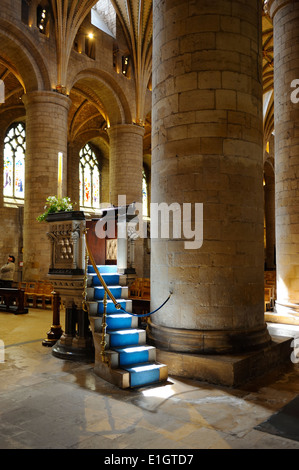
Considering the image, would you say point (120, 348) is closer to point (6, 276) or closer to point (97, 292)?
point (97, 292)

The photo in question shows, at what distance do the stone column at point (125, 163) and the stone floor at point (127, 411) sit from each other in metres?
13.5

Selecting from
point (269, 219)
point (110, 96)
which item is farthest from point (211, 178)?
point (269, 219)

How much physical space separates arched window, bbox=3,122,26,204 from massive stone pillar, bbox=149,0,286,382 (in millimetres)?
17465

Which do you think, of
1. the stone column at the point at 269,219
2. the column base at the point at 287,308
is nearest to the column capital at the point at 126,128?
the column base at the point at 287,308

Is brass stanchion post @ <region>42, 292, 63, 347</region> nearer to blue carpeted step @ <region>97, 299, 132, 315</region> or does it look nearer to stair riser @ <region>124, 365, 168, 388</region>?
blue carpeted step @ <region>97, 299, 132, 315</region>

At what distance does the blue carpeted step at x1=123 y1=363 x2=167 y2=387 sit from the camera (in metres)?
4.70

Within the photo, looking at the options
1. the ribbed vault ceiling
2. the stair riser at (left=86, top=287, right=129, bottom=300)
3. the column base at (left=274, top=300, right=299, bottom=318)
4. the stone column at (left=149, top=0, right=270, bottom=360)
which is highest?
the ribbed vault ceiling

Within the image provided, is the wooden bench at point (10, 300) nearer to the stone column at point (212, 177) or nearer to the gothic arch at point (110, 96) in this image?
the stone column at point (212, 177)

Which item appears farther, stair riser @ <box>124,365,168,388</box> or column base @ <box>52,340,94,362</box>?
column base @ <box>52,340,94,362</box>

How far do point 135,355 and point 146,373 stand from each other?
12.6 inches

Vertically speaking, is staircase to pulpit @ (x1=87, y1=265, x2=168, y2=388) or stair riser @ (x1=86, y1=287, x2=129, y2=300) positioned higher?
stair riser @ (x1=86, y1=287, x2=129, y2=300)

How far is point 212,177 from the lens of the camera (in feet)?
17.6

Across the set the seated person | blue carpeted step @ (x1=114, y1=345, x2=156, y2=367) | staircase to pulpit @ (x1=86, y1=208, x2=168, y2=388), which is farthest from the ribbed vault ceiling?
blue carpeted step @ (x1=114, y1=345, x2=156, y2=367)
